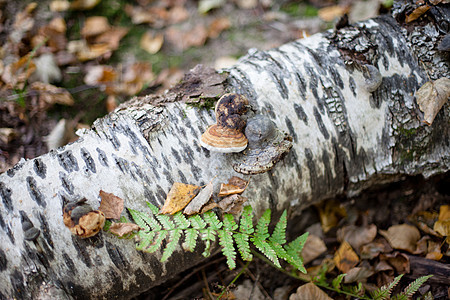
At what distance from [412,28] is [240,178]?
2103mm

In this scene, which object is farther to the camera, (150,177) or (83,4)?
(83,4)

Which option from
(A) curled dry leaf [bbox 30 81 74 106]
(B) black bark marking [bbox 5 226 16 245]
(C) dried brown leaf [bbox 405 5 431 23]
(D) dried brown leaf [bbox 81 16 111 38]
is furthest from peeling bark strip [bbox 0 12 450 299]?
(D) dried brown leaf [bbox 81 16 111 38]

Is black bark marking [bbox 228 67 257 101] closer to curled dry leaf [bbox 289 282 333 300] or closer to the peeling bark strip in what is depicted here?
the peeling bark strip

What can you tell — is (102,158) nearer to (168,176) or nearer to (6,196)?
(168,176)

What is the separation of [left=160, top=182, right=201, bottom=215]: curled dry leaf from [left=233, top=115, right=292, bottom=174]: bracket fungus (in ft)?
1.20

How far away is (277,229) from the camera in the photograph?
241cm

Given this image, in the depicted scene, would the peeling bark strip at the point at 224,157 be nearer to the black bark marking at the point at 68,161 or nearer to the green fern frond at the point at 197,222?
the black bark marking at the point at 68,161

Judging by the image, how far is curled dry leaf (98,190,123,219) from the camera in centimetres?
207

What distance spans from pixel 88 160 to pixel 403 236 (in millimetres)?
2937

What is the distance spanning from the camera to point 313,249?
318 cm

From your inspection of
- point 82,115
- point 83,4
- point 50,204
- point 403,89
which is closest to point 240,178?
point 50,204

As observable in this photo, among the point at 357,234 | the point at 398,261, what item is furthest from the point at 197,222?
the point at 398,261

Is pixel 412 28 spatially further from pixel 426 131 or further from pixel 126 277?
pixel 126 277

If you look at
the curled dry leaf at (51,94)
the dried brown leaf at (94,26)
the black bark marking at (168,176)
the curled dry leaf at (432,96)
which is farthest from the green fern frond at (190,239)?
the dried brown leaf at (94,26)
